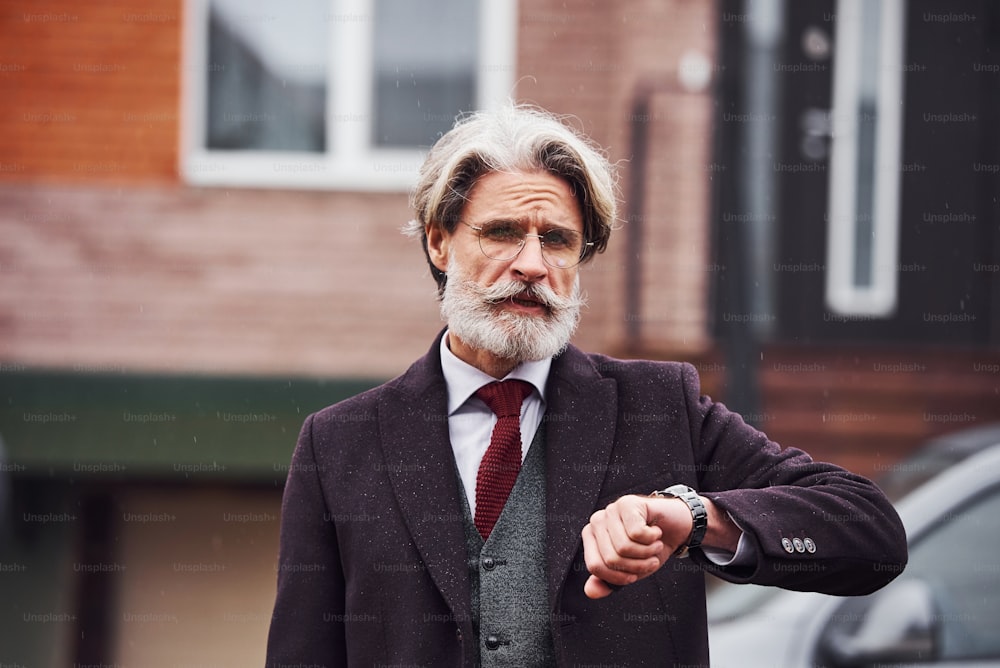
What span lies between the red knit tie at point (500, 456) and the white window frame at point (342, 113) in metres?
6.04

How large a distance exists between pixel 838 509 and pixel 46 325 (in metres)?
7.24

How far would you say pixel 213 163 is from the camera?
8.76 metres

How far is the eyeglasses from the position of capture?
8.93ft

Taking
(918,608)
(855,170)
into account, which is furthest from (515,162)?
(855,170)

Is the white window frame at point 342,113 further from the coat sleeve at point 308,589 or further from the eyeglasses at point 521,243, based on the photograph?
the coat sleeve at point 308,589

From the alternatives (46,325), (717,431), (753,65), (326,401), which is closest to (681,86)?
(753,65)

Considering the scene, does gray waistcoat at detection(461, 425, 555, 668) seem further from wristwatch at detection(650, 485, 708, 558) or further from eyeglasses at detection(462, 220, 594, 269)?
eyeglasses at detection(462, 220, 594, 269)

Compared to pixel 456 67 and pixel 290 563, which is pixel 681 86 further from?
pixel 290 563

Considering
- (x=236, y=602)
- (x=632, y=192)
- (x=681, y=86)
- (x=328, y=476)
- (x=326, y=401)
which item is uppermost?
(x=681, y=86)

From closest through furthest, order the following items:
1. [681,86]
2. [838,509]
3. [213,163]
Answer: [838,509] → [681,86] → [213,163]

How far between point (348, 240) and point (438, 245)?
573 centimetres

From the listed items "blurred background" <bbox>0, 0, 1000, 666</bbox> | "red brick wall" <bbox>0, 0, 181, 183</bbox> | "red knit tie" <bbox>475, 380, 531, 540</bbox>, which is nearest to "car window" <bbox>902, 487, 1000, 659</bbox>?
"red knit tie" <bbox>475, 380, 531, 540</bbox>

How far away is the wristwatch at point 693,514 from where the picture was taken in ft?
7.58

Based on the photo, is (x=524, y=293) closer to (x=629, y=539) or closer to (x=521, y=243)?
(x=521, y=243)
